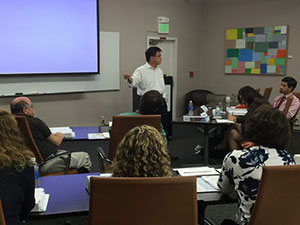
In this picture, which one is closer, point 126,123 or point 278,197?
point 278,197

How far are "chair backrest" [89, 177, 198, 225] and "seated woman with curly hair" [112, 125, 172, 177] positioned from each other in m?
0.20

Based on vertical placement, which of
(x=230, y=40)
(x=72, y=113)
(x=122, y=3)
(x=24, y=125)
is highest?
(x=122, y=3)

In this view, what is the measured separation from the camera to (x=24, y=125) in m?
2.84

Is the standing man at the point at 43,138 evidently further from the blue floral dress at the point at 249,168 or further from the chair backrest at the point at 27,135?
the blue floral dress at the point at 249,168

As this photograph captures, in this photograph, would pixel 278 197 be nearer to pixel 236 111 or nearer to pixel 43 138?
pixel 43 138

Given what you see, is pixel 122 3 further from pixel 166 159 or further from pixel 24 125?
pixel 166 159

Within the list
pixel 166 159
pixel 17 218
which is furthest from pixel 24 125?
pixel 166 159

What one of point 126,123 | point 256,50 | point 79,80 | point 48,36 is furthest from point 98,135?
point 256,50

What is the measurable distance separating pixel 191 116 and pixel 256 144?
8.61 feet

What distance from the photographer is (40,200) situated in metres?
1.87

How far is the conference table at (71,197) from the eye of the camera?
1777 millimetres

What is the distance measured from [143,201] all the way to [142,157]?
0.24 meters

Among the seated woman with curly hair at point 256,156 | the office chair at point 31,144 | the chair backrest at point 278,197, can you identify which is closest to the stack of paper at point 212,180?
the seated woman with curly hair at point 256,156

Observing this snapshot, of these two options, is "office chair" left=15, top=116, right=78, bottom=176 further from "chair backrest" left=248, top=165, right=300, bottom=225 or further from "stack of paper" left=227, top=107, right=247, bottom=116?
"stack of paper" left=227, top=107, right=247, bottom=116
